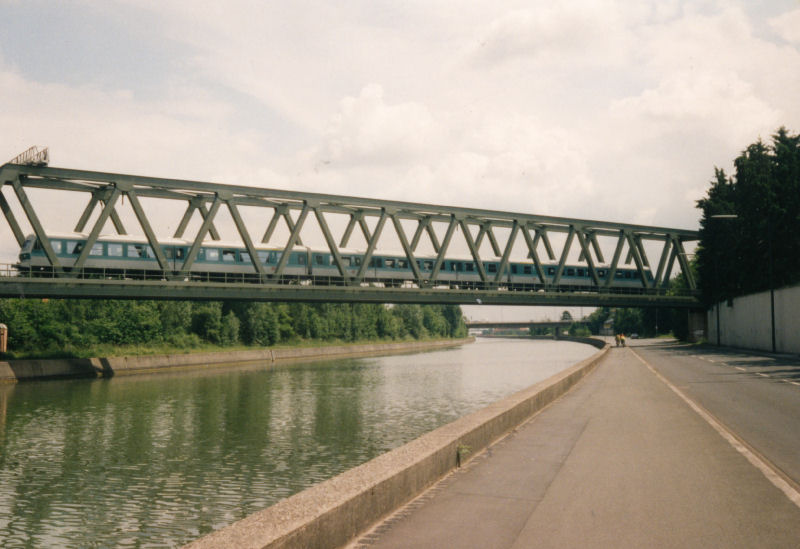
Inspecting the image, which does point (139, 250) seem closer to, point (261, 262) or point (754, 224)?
point (261, 262)

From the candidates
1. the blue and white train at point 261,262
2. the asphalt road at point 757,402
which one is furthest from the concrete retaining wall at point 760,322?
the asphalt road at point 757,402

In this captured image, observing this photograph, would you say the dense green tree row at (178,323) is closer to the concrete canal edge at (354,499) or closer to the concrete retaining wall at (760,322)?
the concrete canal edge at (354,499)

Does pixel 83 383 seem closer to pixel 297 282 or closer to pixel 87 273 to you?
pixel 87 273

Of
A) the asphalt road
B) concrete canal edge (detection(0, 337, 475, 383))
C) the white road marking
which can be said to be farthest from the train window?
the white road marking

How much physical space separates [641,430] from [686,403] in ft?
18.4

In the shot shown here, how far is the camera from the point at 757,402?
18.7 metres

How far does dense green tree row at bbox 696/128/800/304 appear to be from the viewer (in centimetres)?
6031

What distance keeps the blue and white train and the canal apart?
12.3 m

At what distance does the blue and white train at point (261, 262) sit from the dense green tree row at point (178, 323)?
5.00 m

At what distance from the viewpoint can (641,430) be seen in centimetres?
1385

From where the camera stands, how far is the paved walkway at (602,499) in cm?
650

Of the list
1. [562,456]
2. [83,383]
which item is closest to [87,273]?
[83,383]

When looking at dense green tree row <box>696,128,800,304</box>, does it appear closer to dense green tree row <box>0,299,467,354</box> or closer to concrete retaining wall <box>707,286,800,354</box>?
concrete retaining wall <box>707,286,800,354</box>

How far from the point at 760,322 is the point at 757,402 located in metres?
41.9
